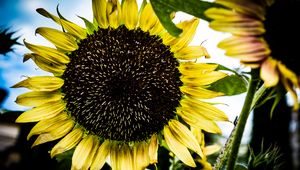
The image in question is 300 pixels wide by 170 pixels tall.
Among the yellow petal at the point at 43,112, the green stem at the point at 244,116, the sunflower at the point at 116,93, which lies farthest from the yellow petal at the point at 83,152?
the green stem at the point at 244,116

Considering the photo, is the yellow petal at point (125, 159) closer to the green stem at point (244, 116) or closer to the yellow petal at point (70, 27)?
the yellow petal at point (70, 27)

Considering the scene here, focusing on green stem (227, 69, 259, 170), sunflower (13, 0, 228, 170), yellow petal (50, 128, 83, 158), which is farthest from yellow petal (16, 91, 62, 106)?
green stem (227, 69, 259, 170)

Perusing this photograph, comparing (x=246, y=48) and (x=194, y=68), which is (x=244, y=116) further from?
(x=194, y=68)

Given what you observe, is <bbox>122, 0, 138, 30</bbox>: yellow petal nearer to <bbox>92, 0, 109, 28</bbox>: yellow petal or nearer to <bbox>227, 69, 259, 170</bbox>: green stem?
<bbox>92, 0, 109, 28</bbox>: yellow petal

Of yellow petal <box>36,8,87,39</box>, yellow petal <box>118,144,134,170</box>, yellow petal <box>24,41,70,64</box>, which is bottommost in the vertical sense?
yellow petal <box>118,144,134,170</box>

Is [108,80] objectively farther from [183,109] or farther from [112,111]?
[183,109]

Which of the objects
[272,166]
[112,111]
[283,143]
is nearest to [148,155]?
[112,111]
